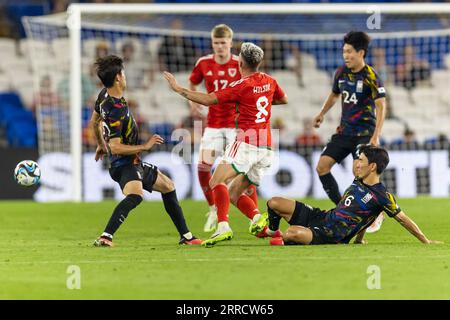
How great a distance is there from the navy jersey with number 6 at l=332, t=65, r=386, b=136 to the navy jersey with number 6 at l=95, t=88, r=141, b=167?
271 centimetres

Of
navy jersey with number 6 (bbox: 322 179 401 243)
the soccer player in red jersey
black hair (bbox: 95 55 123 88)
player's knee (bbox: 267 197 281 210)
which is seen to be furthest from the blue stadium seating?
navy jersey with number 6 (bbox: 322 179 401 243)

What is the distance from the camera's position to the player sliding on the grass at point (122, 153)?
9570 mm

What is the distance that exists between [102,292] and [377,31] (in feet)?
46.3

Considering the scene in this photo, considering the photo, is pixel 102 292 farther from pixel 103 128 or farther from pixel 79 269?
pixel 103 128

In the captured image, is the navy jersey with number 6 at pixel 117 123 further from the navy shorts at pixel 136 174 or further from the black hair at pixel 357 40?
the black hair at pixel 357 40

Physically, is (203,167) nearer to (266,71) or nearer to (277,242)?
(277,242)

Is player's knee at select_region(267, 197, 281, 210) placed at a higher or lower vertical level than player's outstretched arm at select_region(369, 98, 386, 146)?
lower

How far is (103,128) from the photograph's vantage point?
980 centimetres

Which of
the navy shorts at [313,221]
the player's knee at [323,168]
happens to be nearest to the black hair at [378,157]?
the navy shorts at [313,221]

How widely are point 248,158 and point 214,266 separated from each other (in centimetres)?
223

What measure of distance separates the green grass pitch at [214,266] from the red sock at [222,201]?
29 cm

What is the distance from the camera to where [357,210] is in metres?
9.16

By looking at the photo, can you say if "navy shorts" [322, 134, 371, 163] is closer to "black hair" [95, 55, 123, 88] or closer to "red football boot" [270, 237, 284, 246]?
"red football boot" [270, 237, 284, 246]

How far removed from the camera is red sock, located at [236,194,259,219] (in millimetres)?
10352
